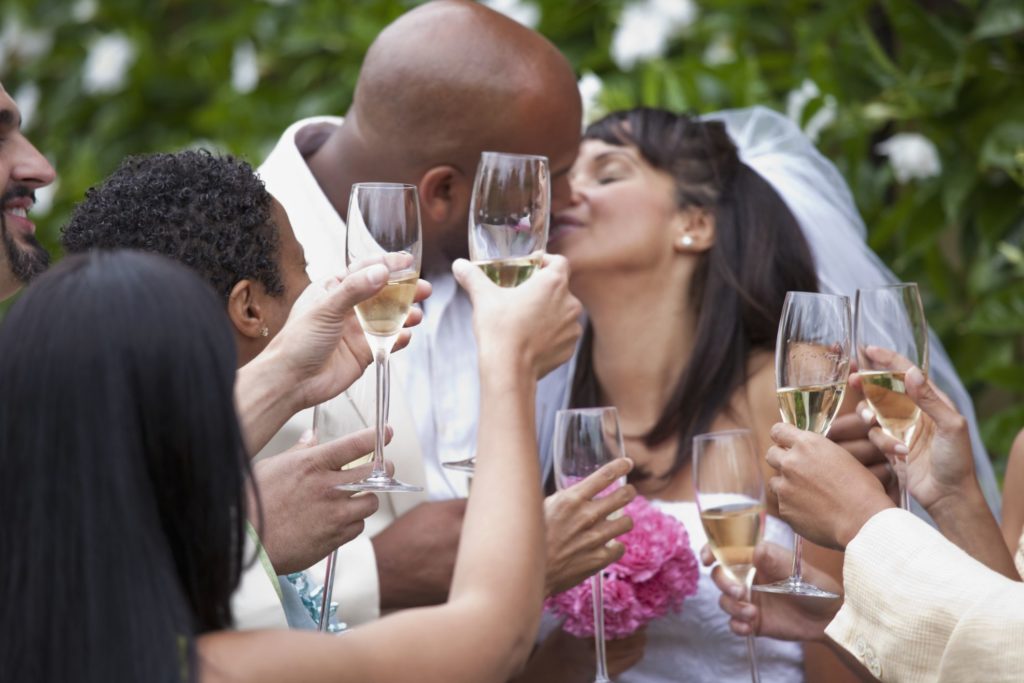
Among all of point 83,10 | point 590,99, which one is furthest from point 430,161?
point 83,10

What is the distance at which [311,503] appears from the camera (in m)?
2.30

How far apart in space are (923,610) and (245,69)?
431cm

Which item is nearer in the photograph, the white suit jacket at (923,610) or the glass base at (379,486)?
the white suit jacket at (923,610)

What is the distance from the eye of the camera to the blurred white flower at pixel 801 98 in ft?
14.9

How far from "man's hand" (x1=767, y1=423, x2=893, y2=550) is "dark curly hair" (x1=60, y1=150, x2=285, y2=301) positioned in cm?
92

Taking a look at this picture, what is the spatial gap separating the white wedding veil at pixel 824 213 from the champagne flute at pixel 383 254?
171cm

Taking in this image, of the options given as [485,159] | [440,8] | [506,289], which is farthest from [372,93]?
[506,289]

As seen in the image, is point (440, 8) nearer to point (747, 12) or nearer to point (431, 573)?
point (431, 573)

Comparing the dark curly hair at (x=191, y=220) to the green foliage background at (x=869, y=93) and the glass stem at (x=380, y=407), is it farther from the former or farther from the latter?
the green foliage background at (x=869, y=93)

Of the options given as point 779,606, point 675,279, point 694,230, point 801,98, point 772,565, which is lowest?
point 779,606

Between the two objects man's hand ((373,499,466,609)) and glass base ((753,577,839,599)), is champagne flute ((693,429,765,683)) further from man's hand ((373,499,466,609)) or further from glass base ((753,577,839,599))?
→ man's hand ((373,499,466,609))

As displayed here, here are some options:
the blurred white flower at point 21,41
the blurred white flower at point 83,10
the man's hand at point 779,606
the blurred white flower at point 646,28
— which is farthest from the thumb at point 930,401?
the blurred white flower at point 21,41

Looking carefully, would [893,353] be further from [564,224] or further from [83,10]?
[83,10]

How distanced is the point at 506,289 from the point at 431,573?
1.26 metres
